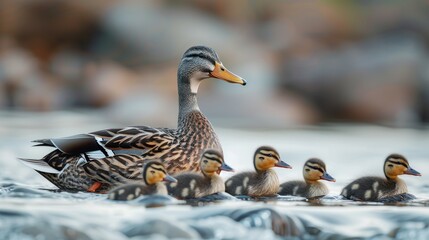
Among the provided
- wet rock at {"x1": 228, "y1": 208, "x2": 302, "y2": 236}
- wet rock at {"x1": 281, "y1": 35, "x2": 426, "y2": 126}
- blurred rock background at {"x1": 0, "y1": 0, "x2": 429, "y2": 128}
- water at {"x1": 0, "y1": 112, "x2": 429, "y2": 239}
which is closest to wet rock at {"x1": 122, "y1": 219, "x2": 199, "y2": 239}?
water at {"x1": 0, "y1": 112, "x2": 429, "y2": 239}

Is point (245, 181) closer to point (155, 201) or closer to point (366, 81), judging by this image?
point (155, 201)

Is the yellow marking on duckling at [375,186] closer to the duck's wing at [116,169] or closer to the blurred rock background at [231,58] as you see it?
the duck's wing at [116,169]

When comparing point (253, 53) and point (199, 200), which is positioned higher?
point (253, 53)

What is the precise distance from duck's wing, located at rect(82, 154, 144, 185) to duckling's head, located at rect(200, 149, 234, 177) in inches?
15.9

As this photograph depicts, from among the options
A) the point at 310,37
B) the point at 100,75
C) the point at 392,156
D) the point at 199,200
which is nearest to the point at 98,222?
the point at 199,200

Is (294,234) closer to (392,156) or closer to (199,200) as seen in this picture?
(199,200)

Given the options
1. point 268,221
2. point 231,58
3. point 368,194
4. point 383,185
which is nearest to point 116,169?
point 268,221

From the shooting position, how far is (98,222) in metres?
5.50

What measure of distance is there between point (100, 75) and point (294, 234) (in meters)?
13.9

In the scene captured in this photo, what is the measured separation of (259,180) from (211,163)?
20.5 inches

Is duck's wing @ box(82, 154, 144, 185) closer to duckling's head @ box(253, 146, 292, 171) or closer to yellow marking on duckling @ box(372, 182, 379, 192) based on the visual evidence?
duckling's head @ box(253, 146, 292, 171)

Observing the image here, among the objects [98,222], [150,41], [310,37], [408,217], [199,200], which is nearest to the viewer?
[98,222]

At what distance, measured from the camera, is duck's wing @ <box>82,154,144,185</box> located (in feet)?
22.1

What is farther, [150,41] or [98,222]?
[150,41]
